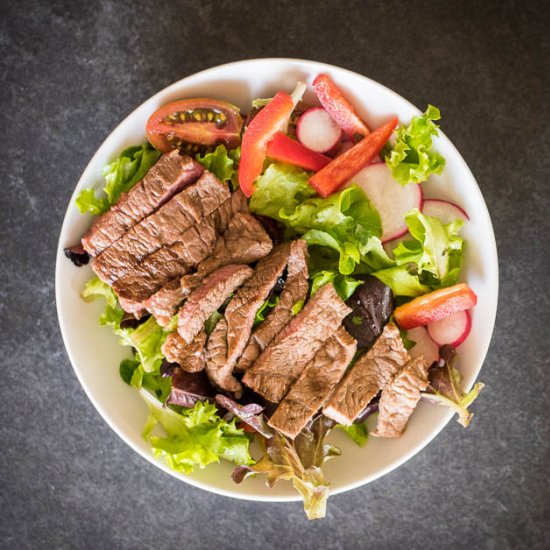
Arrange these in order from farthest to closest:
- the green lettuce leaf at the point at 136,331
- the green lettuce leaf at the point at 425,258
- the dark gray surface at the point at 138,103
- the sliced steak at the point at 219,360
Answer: the dark gray surface at the point at 138,103, the green lettuce leaf at the point at 136,331, the sliced steak at the point at 219,360, the green lettuce leaf at the point at 425,258

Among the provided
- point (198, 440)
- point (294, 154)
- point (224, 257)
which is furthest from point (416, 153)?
point (198, 440)

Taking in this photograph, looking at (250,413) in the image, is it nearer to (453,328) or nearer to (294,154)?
(453,328)

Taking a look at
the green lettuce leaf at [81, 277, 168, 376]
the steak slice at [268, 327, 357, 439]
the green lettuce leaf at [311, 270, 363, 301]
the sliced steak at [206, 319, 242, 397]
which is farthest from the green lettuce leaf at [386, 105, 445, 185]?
the green lettuce leaf at [81, 277, 168, 376]

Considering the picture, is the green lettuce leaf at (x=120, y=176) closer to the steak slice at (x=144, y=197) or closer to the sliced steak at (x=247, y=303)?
the steak slice at (x=144, y=197)

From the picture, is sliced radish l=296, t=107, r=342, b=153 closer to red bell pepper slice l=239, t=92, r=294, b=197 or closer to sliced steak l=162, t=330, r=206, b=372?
red bell pepper slice l=239, t=92, r=294, b=197

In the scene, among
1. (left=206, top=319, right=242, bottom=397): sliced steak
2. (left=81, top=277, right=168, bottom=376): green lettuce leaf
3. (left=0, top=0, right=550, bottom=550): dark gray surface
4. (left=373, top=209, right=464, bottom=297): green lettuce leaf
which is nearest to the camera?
(left=373, top=209, right=464, bottom=297): green lettuce leaf

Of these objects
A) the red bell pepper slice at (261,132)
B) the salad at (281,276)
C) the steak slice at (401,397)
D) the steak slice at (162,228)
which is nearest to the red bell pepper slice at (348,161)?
the salad at (281,276)

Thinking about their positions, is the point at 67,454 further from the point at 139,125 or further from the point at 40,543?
the point at 139,125
